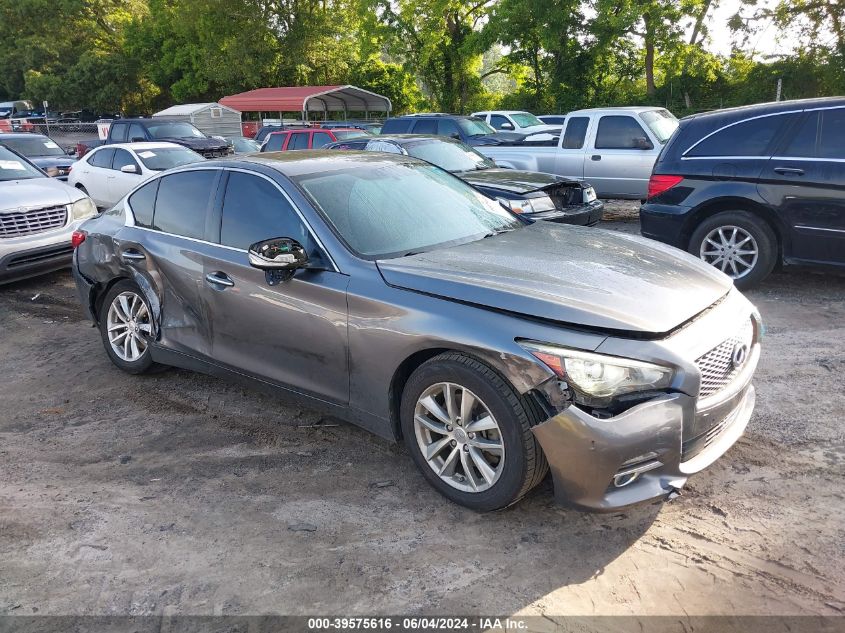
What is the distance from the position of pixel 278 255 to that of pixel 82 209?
6.33 m

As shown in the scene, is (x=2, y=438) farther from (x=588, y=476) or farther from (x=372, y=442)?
(x=588, y=476)

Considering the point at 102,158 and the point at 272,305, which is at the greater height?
the point at 102,158

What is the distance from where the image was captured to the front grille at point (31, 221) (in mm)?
7883

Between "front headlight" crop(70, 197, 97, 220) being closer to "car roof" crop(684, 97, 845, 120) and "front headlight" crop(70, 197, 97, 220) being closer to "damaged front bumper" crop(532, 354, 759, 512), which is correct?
"car roof" crop(684, 97, 845, 120)

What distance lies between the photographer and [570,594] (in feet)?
9.23

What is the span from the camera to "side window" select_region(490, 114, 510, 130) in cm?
2162

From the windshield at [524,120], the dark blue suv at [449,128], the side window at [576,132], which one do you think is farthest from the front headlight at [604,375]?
the windshield at [524,120]

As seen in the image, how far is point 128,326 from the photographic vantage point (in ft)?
17.3

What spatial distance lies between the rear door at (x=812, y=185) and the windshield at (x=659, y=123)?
452 centimetres

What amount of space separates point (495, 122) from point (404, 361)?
19697 millimetres

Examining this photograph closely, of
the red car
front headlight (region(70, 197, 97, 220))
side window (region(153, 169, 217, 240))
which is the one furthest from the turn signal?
the red car

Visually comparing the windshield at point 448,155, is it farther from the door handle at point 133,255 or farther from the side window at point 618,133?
the door handle at point 133,255

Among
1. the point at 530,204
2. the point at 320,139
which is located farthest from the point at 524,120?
the point at 530,204

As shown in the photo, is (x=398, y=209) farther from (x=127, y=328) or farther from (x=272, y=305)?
(x=127, y=328)
